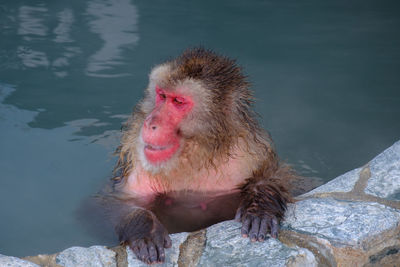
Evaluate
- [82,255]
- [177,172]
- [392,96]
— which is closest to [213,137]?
[177,172]

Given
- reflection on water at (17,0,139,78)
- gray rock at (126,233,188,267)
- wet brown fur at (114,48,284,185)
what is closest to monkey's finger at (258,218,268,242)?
gray rock at (126,233,188,267)

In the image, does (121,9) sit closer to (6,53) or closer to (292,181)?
(6,53)

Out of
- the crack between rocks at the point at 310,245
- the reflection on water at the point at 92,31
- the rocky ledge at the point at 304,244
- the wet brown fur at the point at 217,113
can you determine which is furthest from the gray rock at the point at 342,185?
the reflection on water at the point at 92,31

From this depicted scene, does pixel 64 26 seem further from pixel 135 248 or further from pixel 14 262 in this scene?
Result: pixel 14 262

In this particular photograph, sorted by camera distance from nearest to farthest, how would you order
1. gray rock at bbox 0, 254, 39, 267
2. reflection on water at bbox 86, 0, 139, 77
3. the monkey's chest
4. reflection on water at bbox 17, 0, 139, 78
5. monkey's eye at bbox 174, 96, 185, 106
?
gray rock at bbox 0, 254, 39, 267 < monkey's eye at bbox 174, 96, 185, 106 < the monkey's chest < reflection on water at bbox 17, 0, 139, 78 < reflection on water at bbox 86, 0, 139, 77

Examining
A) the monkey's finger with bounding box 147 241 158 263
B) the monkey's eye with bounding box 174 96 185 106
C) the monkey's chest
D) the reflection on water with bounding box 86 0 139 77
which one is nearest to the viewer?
the monkey's finger with bounding box 147 241 158 263

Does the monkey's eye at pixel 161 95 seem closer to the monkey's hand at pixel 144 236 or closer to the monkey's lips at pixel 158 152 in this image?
the monkey's lips at pixel 158 152

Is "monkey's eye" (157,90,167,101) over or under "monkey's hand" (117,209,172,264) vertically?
over

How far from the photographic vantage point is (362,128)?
611 cm

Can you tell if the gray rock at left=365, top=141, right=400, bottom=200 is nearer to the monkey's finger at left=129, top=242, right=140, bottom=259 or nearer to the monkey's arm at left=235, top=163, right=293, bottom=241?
the monkey's arm at left=235, top=163, right=293, bottom=241

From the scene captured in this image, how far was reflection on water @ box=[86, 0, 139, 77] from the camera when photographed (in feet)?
23.9

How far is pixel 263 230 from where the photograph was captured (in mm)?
2895

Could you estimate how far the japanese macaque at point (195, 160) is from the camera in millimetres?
3172

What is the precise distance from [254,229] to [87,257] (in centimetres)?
85
